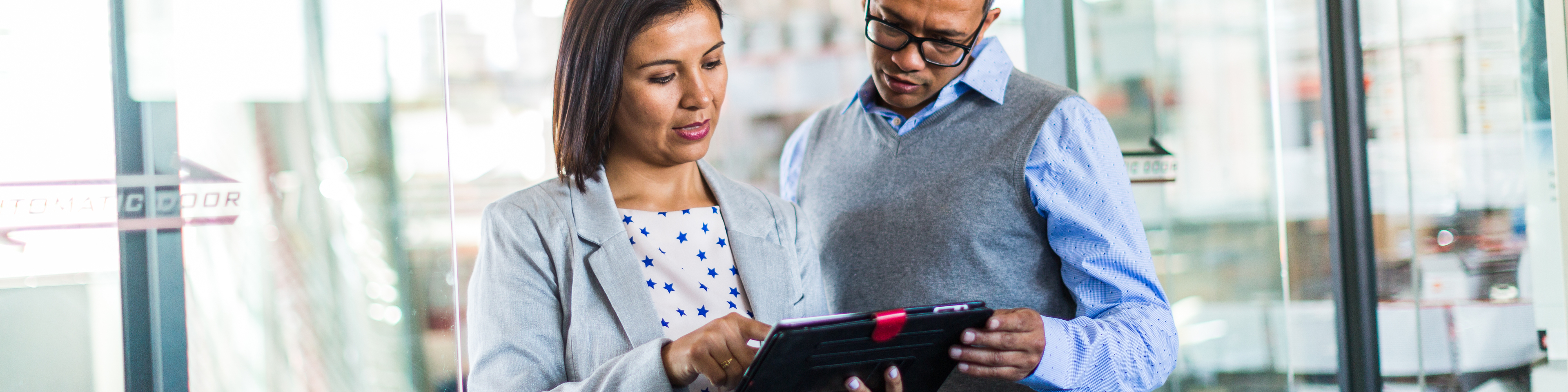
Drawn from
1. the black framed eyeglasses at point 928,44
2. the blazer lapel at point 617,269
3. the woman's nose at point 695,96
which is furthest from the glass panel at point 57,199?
the black framed eyeglasses at point 928,44

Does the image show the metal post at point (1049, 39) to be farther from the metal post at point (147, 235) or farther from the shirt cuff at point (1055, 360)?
the metal post at point (147, 235)

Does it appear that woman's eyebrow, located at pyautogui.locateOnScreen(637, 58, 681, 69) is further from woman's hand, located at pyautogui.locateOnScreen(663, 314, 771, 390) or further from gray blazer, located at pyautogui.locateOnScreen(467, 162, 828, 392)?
woman's hand, located at pyautogui.locateOnScreen(663, 314, 771, 390)

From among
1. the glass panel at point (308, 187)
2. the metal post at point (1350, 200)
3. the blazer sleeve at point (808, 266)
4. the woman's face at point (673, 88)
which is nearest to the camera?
the woman's face at point (673, 88)

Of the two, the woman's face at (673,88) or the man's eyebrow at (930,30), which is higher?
the man's eyebrow at (930,30)

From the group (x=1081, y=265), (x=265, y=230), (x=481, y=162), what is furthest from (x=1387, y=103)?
(x=265, y=230)

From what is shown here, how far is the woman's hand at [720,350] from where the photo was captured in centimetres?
94

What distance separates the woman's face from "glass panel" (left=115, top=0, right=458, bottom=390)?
960 mm

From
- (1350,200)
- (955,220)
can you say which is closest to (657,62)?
(955,220)

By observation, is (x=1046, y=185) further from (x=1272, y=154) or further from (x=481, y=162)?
(x=1272, y=154)

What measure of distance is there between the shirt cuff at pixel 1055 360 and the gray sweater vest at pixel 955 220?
245 millimetres

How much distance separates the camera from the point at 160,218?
5.41 ft

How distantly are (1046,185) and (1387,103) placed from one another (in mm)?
2213

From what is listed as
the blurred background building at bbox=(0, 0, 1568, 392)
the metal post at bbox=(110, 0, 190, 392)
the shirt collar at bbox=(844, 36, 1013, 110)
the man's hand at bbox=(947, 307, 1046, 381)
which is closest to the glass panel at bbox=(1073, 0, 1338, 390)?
the blurred background building at bbox=(0, 0, 1568, 392)

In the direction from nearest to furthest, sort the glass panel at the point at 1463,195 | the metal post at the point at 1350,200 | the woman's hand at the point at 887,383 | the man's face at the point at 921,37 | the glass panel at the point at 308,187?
the woman's hand at the point at 887,383 → the man's face at the point at 921,37 → the glass panel at the point at 308,187 → the glass panel at the point at 1463,195 → the metal post at the point at 1350,200
